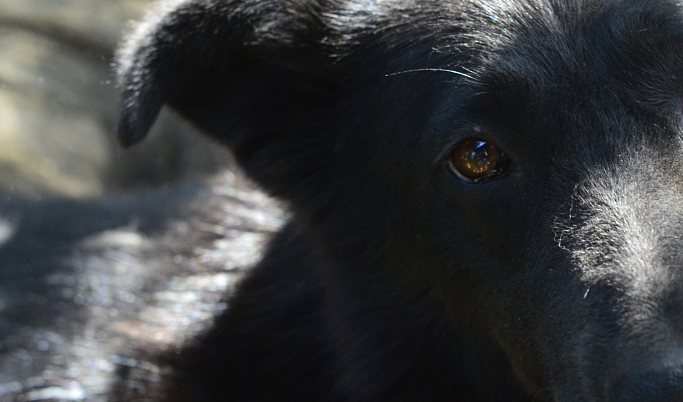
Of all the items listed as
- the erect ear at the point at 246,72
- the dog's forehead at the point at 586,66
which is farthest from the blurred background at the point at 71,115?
the dog's forehead at the point at 586,66

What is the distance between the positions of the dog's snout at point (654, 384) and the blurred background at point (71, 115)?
4.94 meters

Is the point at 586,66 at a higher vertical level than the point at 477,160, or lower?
higher

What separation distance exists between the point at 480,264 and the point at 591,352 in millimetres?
652

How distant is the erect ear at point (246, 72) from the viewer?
3508 millimetres

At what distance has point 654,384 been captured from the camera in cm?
240

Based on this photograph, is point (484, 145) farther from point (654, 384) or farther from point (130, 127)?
point (130, 127)

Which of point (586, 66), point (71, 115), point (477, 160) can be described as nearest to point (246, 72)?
point (477, 160)

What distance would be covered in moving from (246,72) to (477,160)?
1.20 metres

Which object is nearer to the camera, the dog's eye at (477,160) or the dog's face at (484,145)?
the dog's face at (484,145)

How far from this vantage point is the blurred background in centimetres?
696

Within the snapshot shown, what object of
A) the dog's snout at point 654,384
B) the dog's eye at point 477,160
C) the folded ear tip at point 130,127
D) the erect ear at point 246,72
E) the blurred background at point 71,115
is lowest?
the dog's snout at point 654,384

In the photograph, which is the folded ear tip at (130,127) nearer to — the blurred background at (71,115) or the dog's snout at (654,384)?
the dog's snout at (654,384)

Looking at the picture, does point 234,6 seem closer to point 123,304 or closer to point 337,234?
point 337,234

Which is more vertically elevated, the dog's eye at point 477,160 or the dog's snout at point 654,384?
the dog's eye at point 477,160
